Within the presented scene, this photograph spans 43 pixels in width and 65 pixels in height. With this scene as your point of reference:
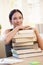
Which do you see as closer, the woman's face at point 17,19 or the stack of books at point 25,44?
the stack of books at point 25,44

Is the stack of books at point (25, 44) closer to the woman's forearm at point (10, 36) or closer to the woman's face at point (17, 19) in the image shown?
the woman's forearm at point (10, 36)

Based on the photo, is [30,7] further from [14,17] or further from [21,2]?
[14,17]

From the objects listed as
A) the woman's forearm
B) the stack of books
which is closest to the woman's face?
the woman's forearm

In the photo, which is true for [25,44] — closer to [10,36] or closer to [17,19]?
[10,36]

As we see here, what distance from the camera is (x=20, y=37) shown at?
1538 mm

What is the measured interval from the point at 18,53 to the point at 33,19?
220cm

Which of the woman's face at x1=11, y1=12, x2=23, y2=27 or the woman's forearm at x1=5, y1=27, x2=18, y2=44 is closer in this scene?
the woman's forearm at x1=5, y1=27, x2=18, y2=44

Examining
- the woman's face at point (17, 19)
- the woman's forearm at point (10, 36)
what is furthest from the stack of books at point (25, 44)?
the woman's face at point (17, 19)

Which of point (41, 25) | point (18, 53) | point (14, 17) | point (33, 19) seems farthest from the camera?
point (33, 19)

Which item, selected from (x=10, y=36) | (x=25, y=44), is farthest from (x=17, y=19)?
(x=25, y=44)

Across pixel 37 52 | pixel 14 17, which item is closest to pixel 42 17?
pixel 14 17

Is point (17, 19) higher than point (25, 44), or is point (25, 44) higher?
point (17, 19)

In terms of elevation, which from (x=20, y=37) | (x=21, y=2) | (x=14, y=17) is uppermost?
(x=21, y=2)

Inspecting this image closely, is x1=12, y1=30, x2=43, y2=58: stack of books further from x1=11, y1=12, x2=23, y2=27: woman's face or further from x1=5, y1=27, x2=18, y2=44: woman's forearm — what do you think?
x1=11, y1=12, x2=23, y2=27: woman's face
